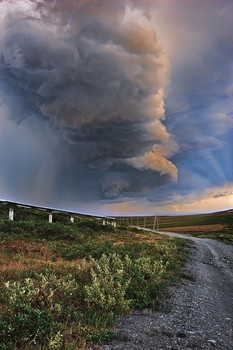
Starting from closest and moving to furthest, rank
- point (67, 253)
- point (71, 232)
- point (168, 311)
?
point (168, 311), point (67, 253), point (71, 232)

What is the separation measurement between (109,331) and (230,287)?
10.8 meters

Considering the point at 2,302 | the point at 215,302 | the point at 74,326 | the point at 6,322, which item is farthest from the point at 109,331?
the point at 215,302

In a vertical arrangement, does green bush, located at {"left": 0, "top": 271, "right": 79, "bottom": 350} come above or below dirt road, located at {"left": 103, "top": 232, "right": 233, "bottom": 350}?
above

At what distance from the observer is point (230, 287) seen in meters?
18.6

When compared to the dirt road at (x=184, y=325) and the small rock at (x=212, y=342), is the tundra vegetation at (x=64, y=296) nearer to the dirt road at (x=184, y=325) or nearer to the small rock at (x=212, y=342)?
the dirt road at (x=184, y=325)

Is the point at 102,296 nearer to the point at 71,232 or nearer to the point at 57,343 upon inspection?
the point at 57,343

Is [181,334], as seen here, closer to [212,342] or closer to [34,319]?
[212,342]

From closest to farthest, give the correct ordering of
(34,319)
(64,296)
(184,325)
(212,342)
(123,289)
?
(34,319) → (212,342) → (184,325) → (64,296) → (123,289)

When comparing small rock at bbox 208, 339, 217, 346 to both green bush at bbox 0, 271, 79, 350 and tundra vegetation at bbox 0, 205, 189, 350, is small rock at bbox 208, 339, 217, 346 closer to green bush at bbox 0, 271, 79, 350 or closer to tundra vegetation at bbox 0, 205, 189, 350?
tundra vegetation at bbox 0, 205, 189, 350

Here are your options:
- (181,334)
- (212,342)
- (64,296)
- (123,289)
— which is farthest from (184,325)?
(64,296)

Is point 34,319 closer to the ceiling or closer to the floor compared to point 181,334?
closer to the ceiling

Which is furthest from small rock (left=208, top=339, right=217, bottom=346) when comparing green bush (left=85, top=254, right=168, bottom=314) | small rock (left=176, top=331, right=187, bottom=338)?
green bush (left=85, top=254, right=168, bottom=314)

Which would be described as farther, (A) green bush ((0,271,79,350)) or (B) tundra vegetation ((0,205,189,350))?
(B) tundra vegetation ((0,205,189,350))

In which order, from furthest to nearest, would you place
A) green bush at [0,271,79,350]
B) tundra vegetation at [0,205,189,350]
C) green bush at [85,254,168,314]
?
green bush at [85,254,168,314], tundra vegetation at [0,205,189,350], green bush at [0,271,79,350]
